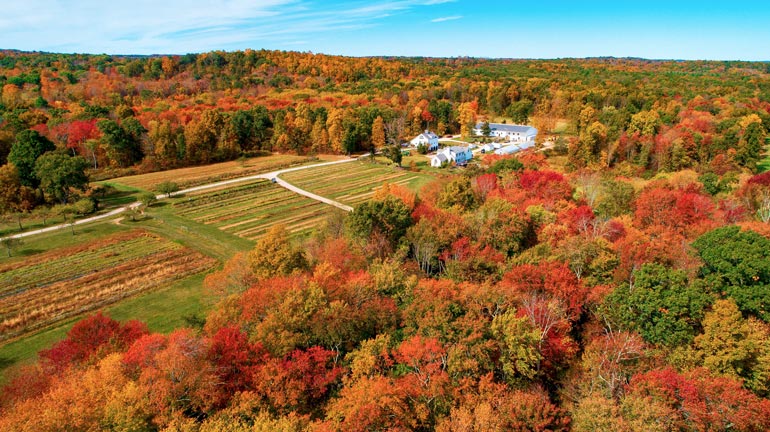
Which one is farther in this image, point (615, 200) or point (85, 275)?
point (615, 200)

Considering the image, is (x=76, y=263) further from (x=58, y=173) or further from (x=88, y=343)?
(x=88, y=343)

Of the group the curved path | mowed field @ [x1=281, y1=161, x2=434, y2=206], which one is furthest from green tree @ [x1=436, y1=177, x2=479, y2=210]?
mowed field @ [x1=281, y1=161, x2=434, y2=206]

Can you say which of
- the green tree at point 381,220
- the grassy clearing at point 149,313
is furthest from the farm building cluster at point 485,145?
the grassy clearing at point 149,313

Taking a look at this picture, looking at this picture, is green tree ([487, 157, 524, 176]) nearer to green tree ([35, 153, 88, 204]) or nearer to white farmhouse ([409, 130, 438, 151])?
white farmhouse ([409, 130, 438, 151])

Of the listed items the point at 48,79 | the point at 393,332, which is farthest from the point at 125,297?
the point at 48,79

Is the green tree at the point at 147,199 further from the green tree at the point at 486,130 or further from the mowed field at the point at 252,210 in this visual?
the green tree at the point at 486,130

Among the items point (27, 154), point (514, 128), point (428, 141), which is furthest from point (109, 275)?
point (514, 128)
